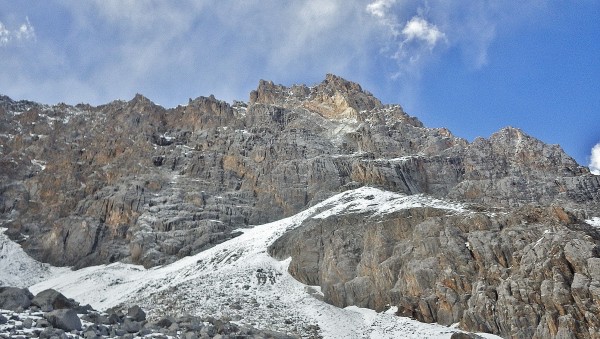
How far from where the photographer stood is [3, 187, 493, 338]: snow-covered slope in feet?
125

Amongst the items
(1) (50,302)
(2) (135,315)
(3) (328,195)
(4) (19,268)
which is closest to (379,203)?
(3) (328,195)

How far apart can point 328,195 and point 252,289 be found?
32.7m

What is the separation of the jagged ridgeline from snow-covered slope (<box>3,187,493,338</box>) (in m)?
2.13

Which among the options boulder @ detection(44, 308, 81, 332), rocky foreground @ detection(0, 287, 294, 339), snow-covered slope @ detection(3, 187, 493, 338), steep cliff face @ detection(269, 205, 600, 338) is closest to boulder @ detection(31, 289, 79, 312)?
rocky foreground @ detection(0, 287, 294, 339)

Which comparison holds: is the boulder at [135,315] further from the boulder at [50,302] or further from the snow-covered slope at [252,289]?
the snow-covered slope at [252,289]

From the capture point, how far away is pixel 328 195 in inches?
3024

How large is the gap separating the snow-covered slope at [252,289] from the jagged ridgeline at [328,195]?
2134mm

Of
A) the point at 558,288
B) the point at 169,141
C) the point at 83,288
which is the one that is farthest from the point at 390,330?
the point at 169,141

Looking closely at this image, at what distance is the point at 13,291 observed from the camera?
16.7m

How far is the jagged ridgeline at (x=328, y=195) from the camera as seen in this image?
35.8 meters

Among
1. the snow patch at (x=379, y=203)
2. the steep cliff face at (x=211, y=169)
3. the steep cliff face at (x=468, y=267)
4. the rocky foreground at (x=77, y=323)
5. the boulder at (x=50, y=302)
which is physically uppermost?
the steep cliff face at (x=211, y=169)

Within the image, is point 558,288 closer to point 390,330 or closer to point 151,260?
point 390,330

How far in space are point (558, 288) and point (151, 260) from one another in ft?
177

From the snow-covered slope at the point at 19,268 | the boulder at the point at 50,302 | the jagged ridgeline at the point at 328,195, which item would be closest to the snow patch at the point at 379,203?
the jagged ridgeline at the point at 328,195
